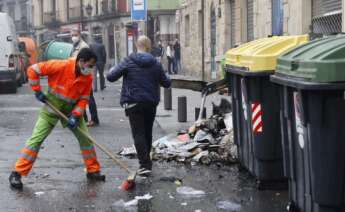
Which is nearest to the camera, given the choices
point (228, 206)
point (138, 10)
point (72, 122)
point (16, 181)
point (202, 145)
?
point (228, 206)

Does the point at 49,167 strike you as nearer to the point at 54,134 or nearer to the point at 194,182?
the point at 194,182

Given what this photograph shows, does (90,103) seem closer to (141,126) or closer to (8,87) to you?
(141,126)

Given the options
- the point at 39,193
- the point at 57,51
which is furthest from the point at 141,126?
the point at 57,51

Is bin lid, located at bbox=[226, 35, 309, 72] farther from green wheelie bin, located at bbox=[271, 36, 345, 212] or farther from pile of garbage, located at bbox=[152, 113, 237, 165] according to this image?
pile of garbage, located at bbox=[152, 113, 237, 165]

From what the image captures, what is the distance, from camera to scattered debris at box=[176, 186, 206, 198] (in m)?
7.84

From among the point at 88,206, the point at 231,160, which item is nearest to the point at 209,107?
the point at 231,160

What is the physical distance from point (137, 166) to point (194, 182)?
1243 millimetres

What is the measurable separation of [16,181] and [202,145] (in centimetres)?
282

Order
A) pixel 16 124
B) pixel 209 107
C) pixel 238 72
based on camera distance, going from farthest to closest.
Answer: pixel 209 107, pixel 16 124, pixel 238 72

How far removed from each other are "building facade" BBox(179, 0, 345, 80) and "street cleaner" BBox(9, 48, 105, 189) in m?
2.49

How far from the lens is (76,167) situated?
9.54 metres

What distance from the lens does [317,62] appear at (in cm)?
563

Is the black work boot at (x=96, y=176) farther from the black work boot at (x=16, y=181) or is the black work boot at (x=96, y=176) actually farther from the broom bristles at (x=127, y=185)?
the black work boot at (x=16, y=181)

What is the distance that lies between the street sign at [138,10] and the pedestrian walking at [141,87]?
1361cm
